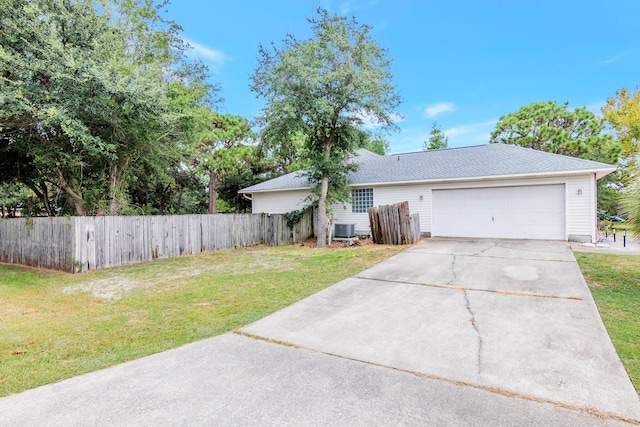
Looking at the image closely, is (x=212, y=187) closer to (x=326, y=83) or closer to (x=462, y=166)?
(x=326, y=83)

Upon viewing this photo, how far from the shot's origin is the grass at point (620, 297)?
9.75ft

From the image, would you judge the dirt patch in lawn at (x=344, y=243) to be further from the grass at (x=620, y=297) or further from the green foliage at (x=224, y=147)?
the green foliage at (x=224, y=147)

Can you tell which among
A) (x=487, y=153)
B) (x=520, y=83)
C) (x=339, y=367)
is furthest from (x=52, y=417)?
(x=520, y=83)

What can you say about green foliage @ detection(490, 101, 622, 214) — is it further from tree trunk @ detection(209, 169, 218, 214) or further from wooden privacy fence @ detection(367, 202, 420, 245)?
tree trunk @ detection(209, 169, 218, 214)

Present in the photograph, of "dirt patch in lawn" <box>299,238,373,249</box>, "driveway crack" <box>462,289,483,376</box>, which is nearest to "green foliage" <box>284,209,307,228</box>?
"dirt patch in lawn" <box>299,238,373,249</box>

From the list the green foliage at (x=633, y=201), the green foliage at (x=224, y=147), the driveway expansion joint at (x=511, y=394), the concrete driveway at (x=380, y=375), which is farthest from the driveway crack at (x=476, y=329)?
the green foliage at (x=224, y=147)

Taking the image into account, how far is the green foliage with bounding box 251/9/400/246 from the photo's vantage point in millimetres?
10391

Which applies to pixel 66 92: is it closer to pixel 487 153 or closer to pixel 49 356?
pixel 49 356

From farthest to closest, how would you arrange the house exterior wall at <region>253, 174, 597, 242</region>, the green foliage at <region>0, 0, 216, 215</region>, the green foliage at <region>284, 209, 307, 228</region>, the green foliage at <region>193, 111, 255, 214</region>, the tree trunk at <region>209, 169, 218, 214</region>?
the tree trunk at <region>209, 169, 218, 214</region> < the green foliage at <region>193, 111, 255, 214</region> < the green foliage at <region>284, 209, 307, 228</region> < the house exterior wall at <region>253, 174, 597, 242</region> < the green foliage at <region>0, 0, 216, 215</region>

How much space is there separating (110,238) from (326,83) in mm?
8079

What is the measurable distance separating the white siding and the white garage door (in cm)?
623

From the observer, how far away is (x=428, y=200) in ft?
40.6

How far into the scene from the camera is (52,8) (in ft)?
26.7

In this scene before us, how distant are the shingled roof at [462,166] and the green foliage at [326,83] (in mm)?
2634
